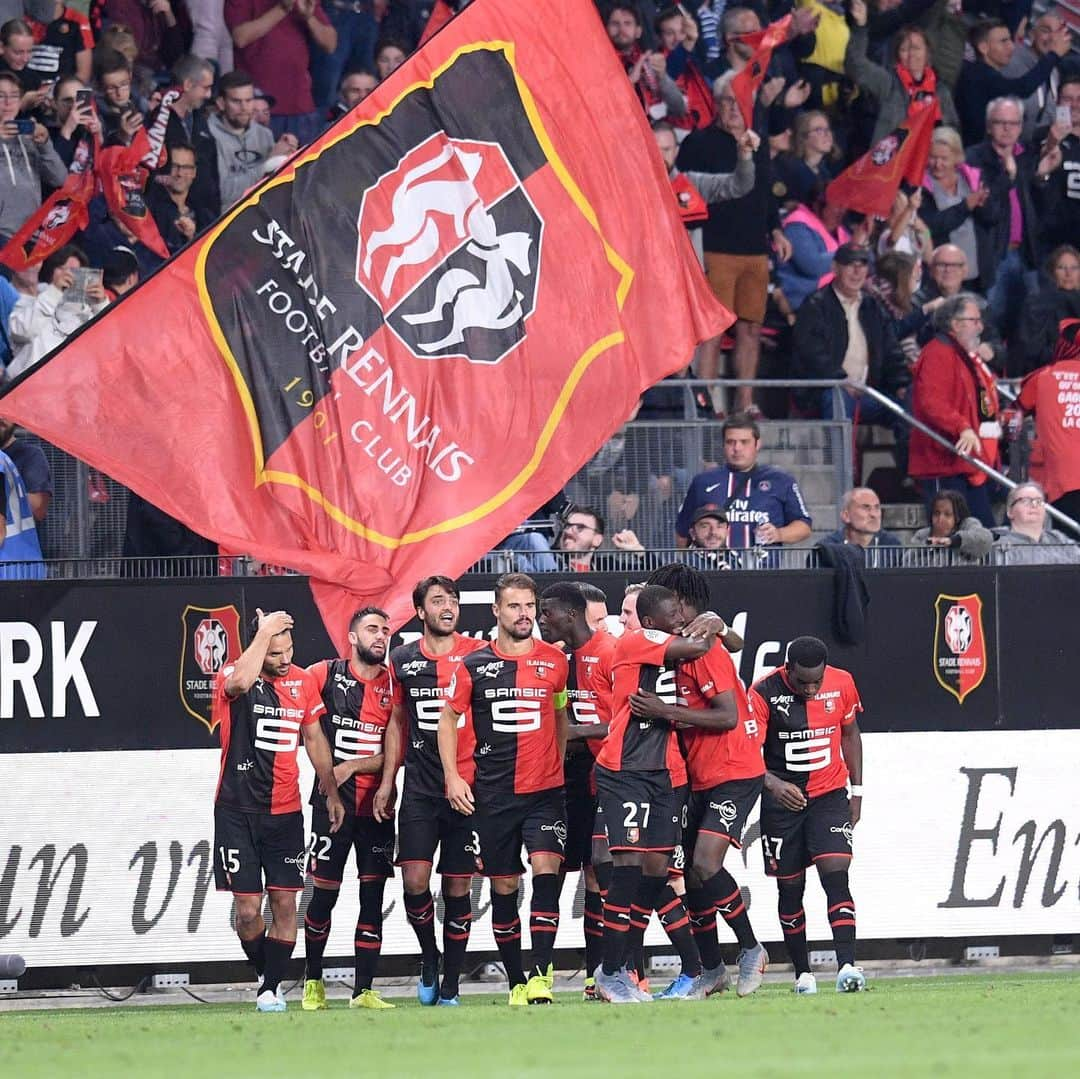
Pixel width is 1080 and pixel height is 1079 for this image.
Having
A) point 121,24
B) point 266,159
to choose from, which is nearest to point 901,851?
point 266,159

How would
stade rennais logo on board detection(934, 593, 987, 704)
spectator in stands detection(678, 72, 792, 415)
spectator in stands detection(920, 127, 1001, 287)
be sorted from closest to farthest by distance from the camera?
stade rennais logo on board detection(934, 593, 987, 704) → spectator in stands detection(678, 72, 792, 415) → spectator in stands detection(920, 127, 1001, 287)

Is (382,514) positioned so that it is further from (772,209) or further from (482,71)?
(772,209)

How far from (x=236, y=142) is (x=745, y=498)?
15.6 feet

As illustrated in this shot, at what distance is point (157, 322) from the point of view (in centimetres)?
1174

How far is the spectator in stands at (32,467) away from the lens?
13219 mm

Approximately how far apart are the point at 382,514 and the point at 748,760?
2293 mm

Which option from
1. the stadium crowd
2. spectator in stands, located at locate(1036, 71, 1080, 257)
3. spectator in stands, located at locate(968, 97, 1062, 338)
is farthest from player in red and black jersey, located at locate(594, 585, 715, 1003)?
spectator in stands, located at locate(1036, 71, 1080, 257)

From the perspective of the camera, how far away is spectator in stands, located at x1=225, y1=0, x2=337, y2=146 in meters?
17.1

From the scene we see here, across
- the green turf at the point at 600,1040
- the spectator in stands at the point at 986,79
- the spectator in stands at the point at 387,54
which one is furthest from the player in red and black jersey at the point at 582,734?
the spectator in stands at the point at 986,79

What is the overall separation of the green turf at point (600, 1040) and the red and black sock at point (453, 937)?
17.6 inches

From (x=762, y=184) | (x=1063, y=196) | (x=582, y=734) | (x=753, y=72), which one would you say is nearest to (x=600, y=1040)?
(x=582, y=734)

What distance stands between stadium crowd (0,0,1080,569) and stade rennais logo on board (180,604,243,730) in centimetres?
62

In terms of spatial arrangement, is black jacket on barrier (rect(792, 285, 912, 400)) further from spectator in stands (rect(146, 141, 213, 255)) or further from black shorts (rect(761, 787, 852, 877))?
black shorts (rect(761, 787, 852, 877))

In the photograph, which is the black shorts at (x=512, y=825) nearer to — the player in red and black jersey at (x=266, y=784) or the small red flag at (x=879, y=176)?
the player in red and black jersey at (x=266, y=784)
